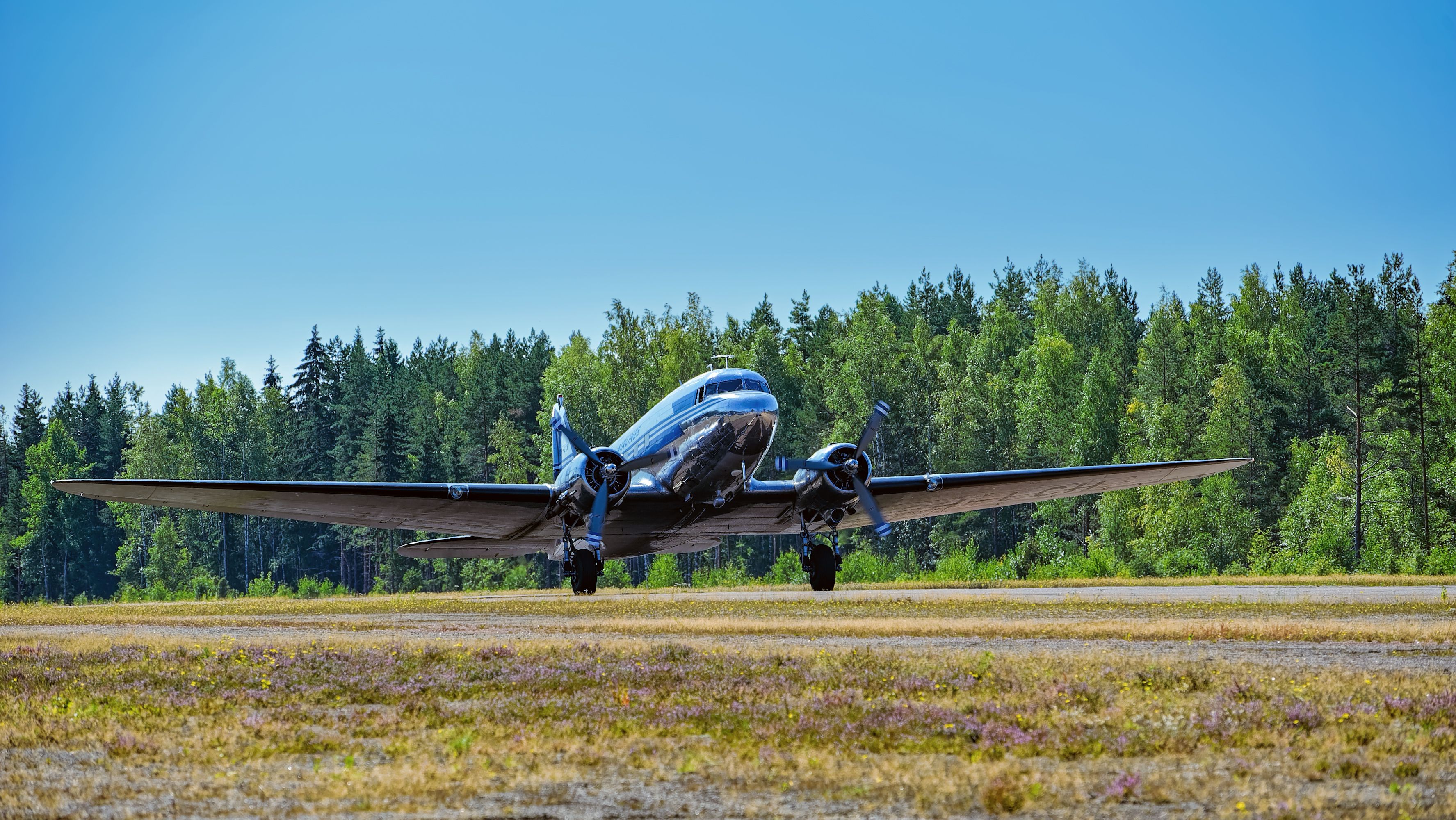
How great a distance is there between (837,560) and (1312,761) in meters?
22.0

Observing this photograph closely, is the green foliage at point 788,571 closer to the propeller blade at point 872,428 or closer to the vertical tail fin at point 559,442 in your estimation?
the vertical tail fin at point 559,442

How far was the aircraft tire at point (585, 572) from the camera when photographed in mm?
28469

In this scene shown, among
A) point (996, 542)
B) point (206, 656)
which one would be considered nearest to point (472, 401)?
point (996, 542)

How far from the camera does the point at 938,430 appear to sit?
7419 centimetres

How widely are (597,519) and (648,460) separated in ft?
7.06

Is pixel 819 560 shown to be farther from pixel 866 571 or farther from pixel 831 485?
pixel 866 571

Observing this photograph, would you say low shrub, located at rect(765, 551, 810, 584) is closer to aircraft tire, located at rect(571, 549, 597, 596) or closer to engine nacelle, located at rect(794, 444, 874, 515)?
engine nacelle, located at rect(794, 444, 874, 515)

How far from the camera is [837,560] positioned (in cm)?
2970

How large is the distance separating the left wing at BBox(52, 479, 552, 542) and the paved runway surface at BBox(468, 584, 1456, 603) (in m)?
6.89

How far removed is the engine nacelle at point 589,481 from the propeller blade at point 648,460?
0.36ft

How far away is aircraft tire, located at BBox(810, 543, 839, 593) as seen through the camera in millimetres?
30219

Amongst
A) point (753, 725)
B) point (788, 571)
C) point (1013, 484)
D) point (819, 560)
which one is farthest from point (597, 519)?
point (788, 571)

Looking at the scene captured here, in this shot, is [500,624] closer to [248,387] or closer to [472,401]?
[472,401]

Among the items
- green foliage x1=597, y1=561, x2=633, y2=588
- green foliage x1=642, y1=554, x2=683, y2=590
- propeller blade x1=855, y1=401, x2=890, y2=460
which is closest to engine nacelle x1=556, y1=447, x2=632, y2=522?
propeller blade x1=855, y1=401, x2=890, y2=460
